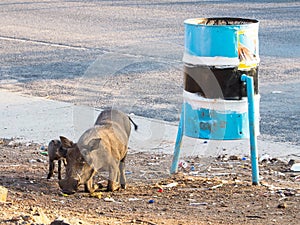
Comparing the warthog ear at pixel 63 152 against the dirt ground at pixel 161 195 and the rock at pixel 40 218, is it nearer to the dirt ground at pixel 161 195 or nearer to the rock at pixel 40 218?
the dirt ground at pixel 161 195

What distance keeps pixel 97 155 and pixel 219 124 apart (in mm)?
1021

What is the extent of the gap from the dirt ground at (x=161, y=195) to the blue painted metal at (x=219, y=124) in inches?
17.0

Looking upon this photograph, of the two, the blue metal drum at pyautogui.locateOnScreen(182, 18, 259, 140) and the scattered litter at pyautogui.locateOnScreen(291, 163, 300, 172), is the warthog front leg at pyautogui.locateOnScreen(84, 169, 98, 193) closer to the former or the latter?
the blue metal drum at pyautogui.locateOnScreen(182, 18, 259, 140)

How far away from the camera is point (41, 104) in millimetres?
9922

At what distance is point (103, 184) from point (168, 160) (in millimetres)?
889

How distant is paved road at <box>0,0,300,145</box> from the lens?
405 inches

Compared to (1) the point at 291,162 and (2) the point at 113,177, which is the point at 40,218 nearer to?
(2) the point at 113,177

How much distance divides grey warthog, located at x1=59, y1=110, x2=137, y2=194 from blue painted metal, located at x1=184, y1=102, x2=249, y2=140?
660 mm

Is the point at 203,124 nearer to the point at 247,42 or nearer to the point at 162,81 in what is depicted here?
the point at 247,42

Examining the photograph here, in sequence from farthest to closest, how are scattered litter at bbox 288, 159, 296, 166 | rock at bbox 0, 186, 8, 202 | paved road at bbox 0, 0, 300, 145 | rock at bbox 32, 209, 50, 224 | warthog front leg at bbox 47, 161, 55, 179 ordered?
paved road at bbox 0, 0, 300, 145 < scattered litter at bbox 288, 159, 296, 166 < warthog front leg at bbox 47, 161, 55, 179 < rock at bbox 0, 186, 8, 202 < rock at bbox 32, 209, 50, 224

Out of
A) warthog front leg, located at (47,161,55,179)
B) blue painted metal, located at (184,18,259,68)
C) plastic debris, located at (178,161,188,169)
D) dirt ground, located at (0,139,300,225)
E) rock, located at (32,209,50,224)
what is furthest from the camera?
plastic debris, located at (178,161,188,169)

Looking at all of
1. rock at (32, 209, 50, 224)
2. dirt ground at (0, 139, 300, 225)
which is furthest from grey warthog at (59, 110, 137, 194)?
rock at (32, 209, 50, 224)

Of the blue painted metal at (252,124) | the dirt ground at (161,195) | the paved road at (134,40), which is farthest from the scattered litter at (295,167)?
the paved road at (134,40)

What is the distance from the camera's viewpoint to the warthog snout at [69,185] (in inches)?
251
